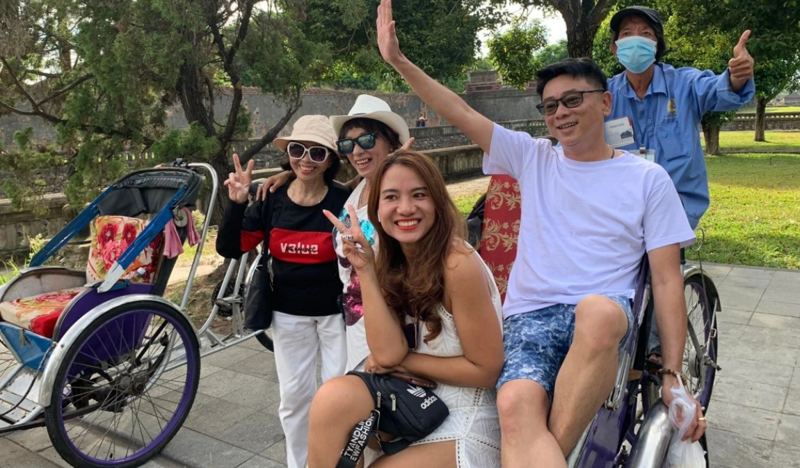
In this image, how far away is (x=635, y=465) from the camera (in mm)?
1939

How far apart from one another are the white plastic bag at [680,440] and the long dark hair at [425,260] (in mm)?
783

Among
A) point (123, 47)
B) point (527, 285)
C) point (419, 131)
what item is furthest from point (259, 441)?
point (419, 131)

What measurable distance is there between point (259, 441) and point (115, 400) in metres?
0.72

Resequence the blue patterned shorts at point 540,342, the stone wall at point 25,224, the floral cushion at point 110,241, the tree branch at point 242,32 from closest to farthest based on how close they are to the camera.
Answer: the blue patterned shorts at point 540,342 < the floral cushion at point 110,241 < the tree branch at point 242,32 < the stone wall at point 25,224

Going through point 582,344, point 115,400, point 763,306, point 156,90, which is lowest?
point 763,306

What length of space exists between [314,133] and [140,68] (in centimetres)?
297

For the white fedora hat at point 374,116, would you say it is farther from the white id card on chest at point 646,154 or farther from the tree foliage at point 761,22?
the tree foliage at point 761,22

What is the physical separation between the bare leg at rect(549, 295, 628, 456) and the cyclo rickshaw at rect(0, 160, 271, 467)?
207cm

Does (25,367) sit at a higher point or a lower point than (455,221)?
lower

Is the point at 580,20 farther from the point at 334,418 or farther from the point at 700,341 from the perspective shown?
the point at 334,418

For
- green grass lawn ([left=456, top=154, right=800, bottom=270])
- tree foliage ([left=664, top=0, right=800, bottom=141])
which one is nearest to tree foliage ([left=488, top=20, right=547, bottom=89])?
green grass lawn ([left=456, top=154, right=800, bottom=270])

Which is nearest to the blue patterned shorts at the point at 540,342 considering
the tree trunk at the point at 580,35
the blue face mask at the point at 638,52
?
the blue face mask at the point at 638,52

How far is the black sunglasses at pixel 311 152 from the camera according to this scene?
8.71ft

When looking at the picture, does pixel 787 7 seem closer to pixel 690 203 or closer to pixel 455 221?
pixel 690 203
